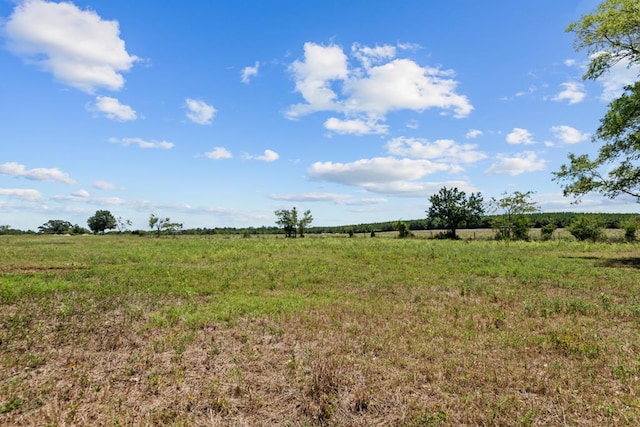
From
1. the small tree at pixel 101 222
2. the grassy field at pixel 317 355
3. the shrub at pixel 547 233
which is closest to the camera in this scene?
the grassy field at pixel 317 355

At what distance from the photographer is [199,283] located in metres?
16.6

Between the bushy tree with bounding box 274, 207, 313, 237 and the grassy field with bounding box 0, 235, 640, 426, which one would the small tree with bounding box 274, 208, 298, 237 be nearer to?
the bushy tree with bounding box 274, 207, 313, 237

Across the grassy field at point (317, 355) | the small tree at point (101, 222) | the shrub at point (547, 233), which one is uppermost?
the small tree at point (101, 222)

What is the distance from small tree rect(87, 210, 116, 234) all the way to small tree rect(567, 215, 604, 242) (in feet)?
448

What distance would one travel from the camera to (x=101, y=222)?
405ft

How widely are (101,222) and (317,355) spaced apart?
139970 millimetres

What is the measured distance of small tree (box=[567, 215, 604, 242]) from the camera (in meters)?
61.4

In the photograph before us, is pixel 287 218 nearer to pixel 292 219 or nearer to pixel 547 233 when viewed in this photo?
pixel 292 219

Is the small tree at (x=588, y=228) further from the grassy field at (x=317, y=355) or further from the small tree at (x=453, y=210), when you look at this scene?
the grassy field at (x=317, y=355)

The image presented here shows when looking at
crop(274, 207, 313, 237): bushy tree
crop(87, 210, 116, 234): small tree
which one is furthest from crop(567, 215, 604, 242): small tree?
crop(87, 210, 116, 234): small tree

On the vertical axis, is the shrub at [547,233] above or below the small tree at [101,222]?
below

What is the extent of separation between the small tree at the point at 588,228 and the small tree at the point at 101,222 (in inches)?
5377

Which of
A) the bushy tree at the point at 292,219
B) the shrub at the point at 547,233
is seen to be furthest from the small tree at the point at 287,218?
the shrub at the point at 547,233

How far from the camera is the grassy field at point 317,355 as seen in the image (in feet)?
18.2
